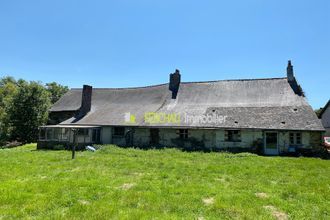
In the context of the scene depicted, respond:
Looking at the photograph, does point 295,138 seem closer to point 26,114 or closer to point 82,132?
point 82,132

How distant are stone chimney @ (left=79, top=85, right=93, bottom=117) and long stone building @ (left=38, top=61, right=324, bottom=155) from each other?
0.31 feet

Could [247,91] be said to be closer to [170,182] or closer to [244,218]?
[170,182]

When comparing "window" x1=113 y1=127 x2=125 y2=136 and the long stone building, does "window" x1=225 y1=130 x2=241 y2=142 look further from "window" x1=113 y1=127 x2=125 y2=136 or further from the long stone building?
"window" x1=113 y1=127 x2=125 y2=136

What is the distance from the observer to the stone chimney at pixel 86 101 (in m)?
28.9

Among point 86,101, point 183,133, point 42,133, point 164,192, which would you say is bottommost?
point 164,192

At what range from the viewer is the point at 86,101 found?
96.5ft

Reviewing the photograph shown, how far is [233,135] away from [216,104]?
4534mm

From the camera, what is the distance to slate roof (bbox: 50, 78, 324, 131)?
20.2 meters

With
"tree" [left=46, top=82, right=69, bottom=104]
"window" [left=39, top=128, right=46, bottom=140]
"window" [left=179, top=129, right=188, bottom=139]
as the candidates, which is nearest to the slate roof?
"window" [left=179, top=129, right=188, bottom=139]

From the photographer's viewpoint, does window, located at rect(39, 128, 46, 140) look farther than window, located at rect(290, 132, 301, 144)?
Yes

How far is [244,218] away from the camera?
241 inches

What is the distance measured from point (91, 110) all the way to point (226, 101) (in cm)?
1347

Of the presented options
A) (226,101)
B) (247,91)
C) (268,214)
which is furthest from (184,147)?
(268,214)

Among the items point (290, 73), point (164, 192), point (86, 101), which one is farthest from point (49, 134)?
point (290, 73)
